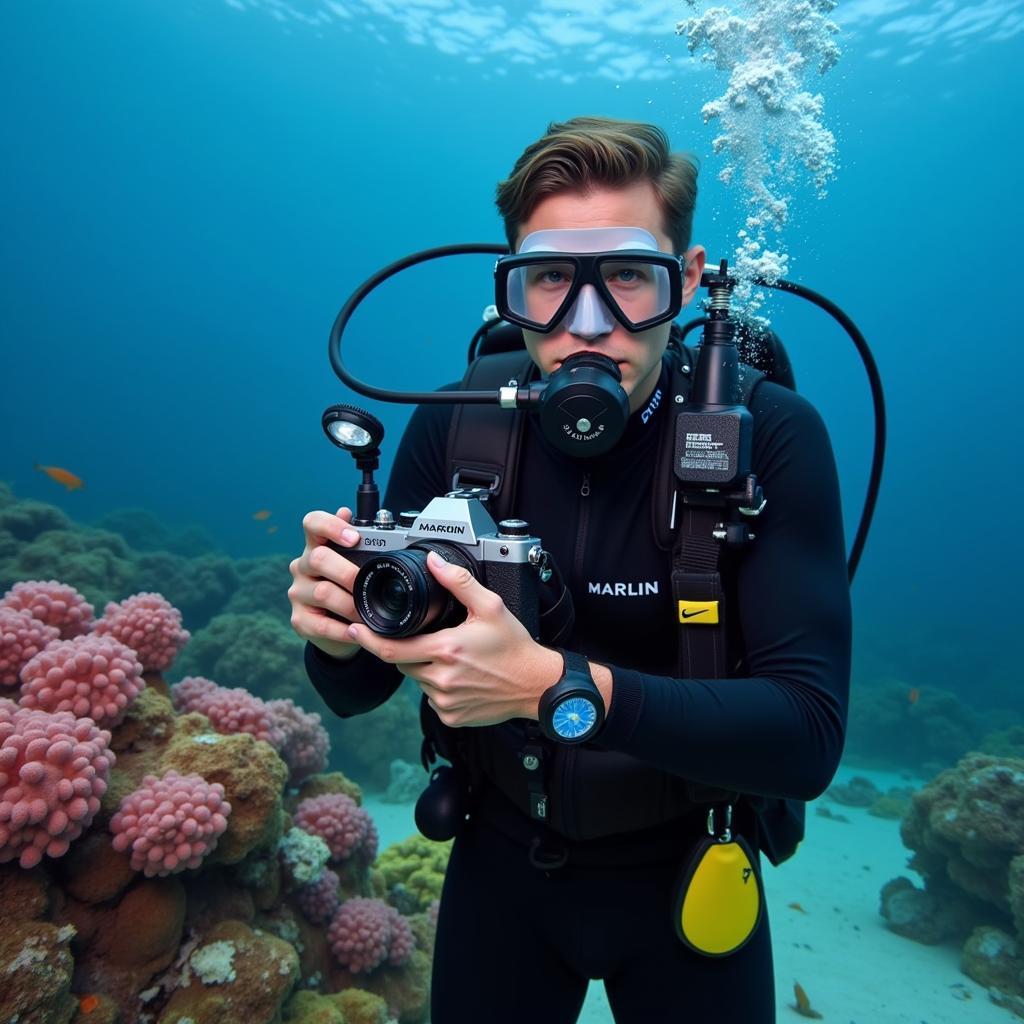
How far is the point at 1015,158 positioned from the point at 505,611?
5766 cm

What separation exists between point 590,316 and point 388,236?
110m

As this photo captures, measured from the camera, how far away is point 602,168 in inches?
65.9

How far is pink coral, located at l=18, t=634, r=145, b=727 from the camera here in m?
2.65

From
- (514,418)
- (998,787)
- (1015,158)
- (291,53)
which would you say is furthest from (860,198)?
(514,418)

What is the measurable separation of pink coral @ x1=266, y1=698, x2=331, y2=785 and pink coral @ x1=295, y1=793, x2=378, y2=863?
0.28 m

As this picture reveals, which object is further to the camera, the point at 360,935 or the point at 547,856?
the point at 360,935

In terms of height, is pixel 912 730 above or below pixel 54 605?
above

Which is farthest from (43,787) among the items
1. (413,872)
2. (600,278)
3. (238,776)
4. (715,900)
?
(413,872)

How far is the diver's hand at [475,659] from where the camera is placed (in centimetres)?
115

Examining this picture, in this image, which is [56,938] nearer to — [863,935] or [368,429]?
[368,429]

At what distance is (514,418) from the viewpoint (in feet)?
6.15

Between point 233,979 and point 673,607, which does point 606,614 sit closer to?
point 673,607

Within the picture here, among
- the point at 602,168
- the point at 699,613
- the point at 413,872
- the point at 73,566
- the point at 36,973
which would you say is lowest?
the point at 413,872

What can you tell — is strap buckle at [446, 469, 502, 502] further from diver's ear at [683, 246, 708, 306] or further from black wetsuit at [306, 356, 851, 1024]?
diver's ear at [683, 246, 708, 306]
